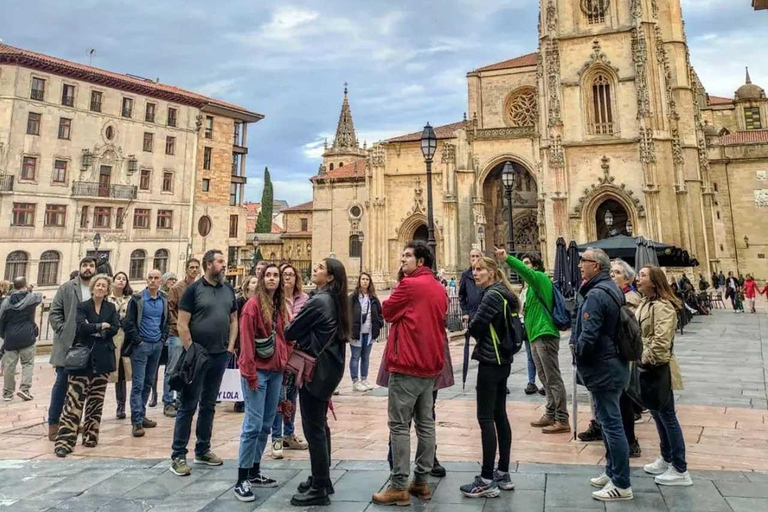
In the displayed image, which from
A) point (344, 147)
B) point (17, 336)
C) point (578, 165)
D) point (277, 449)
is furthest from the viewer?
point (344, 147)

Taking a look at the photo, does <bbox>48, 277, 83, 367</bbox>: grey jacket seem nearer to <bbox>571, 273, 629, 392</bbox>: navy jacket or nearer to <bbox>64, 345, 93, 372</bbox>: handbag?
<bbox>64, 345, 93, 372</bbox>: handbag

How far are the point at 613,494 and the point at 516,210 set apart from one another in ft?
110

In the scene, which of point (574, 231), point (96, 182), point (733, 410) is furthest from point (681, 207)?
point (96, 182)

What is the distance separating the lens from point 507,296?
3904 millimetres

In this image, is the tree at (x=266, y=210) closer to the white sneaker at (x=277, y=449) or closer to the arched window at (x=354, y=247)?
the arched window at (x=354, y=247)

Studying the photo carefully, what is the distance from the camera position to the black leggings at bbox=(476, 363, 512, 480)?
3.64m

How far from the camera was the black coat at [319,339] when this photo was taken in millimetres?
3547

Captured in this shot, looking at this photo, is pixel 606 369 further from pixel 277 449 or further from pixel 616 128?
pixel 616 128

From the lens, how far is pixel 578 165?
28672mm

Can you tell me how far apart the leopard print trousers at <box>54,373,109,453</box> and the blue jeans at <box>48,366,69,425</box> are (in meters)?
0.14

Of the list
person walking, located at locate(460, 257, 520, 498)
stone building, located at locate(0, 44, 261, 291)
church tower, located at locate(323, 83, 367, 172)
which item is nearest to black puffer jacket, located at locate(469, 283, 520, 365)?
person walking, located at locate(460, 257, 520, 498)

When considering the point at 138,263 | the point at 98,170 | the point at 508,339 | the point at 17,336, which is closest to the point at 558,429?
the point at 508,339

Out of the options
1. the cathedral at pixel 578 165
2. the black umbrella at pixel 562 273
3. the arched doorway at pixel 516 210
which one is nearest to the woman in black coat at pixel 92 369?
the black umbrella at pixel 562 273

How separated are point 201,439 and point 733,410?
259 inches
